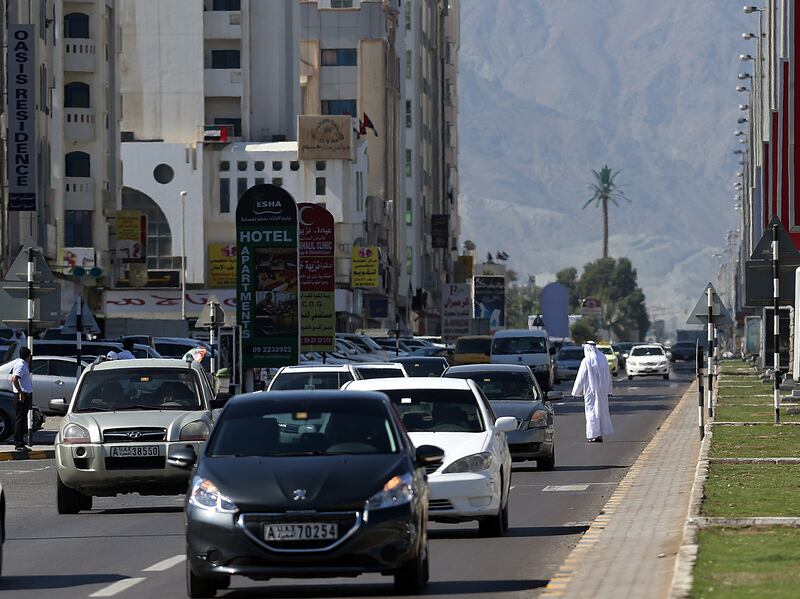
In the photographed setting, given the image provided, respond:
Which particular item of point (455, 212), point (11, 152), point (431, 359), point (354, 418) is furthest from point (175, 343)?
point (455, 212)

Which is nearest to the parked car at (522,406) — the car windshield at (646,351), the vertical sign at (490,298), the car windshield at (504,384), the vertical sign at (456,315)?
the car windshield at (504,384)

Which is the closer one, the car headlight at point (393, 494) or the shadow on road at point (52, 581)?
the car headlight at point (393, 494)

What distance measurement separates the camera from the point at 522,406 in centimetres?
2722

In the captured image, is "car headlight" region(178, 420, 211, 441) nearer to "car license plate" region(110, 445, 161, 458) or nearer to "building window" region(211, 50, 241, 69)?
"car license plate" region(110, 445, 161, 458)

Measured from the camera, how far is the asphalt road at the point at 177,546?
1362cm

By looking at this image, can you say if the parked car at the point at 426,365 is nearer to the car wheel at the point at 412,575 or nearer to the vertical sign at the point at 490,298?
the car wheel at the point at 412,575

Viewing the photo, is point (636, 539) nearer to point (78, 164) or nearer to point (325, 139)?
point (78, 164)

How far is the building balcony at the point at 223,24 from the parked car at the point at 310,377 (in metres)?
87.4

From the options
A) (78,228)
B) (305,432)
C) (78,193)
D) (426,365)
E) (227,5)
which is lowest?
(426,365)

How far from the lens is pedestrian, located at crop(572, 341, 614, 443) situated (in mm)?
34094

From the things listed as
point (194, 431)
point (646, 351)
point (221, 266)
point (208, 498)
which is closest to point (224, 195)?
point (221, 266)

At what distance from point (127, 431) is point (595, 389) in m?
14.6

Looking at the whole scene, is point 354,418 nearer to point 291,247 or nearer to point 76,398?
point 76,398

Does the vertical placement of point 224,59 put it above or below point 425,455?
above
